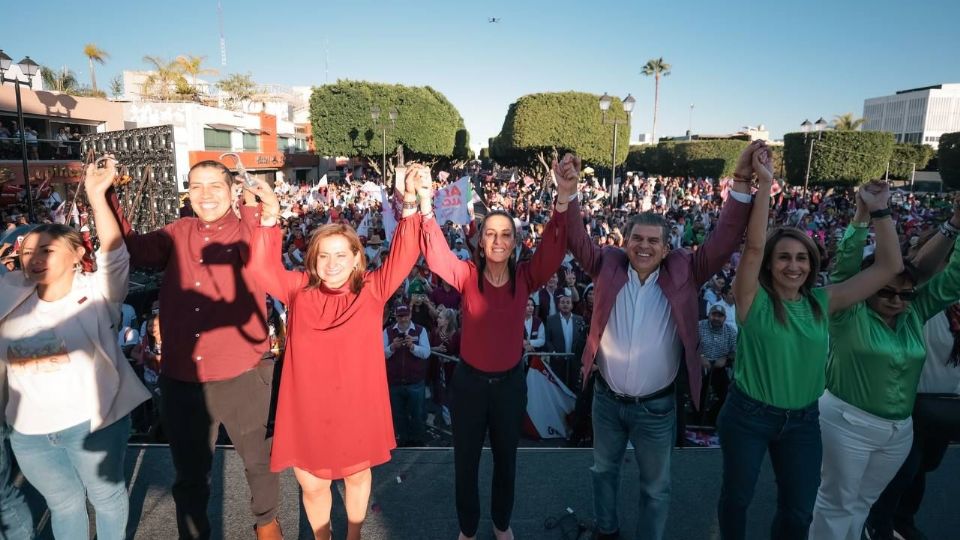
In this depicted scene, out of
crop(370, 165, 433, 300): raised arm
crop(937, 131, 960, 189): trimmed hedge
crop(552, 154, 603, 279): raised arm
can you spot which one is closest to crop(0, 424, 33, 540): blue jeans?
crop(370, 165, 433, 300): raised arm

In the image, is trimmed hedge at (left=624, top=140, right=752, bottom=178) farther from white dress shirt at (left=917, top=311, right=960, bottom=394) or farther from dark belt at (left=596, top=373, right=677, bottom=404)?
dark belt at (left=596, top=373, right=677, bottom=404)

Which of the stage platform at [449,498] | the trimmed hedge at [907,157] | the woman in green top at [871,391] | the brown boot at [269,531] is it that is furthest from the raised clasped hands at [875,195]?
the trimmed hedge at [907,157]

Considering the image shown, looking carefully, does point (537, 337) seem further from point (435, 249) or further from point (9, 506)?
point (9, 506)

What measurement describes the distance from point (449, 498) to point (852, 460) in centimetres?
207

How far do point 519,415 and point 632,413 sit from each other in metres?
0.54

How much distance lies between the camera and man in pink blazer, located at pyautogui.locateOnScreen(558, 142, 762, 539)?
2420mm

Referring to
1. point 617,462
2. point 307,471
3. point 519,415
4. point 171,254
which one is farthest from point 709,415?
point 171,254

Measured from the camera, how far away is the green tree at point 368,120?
3297 centimetres

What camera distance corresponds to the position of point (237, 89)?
40156mm

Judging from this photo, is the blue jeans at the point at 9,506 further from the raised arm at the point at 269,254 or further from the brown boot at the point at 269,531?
the raised arm at the point at 269,254

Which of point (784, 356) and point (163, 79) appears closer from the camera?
point (784, 356)

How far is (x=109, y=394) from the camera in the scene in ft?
7.50

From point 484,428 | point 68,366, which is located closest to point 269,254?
point 68,366

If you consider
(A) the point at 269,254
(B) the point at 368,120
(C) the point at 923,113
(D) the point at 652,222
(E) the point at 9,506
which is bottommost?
(E) the point at 9,506
